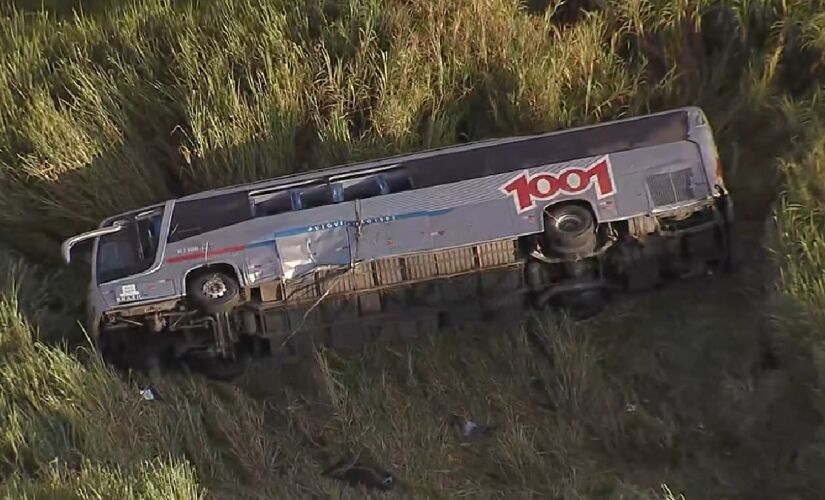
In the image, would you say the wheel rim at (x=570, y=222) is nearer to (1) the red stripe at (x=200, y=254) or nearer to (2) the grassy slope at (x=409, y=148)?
(2) the grassy slope at (x=409, y=148)

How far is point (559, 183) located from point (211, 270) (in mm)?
A: 2339

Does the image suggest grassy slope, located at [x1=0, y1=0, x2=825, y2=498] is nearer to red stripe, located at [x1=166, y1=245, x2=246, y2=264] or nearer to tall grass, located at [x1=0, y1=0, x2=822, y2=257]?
tall grass, located at [x1=0, y1=0, x2=822, y2=257]

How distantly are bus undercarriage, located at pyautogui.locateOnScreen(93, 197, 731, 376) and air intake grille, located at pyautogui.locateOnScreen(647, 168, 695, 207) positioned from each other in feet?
0.44

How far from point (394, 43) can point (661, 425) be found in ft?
10.6

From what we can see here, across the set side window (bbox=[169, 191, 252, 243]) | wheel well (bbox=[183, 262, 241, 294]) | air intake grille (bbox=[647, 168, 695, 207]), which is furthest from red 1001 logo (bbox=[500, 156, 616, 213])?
wheel well (bbox=[183, 262, 241, 294])

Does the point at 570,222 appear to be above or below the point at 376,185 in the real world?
below

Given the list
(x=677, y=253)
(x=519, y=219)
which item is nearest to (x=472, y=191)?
(x=519, y=219)

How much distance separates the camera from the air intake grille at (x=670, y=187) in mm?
5184

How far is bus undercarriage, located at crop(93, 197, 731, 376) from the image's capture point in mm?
5340

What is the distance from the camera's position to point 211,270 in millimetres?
5434

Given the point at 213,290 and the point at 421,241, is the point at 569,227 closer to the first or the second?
the point at 421,241

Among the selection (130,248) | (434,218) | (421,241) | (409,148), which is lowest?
(421,241)

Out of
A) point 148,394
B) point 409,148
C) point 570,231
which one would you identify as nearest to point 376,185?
point 409,148

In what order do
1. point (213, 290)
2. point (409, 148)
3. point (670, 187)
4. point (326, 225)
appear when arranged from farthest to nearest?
point (409, 148) → point (213, 290) → point (326, 225) → point (670, 187)
